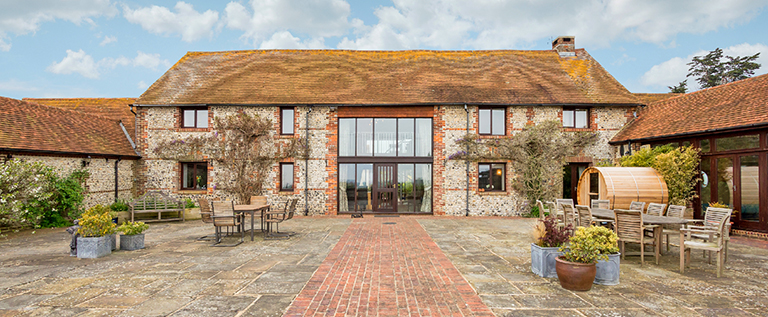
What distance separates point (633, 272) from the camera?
592 cm

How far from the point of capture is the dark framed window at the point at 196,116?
48.2ft

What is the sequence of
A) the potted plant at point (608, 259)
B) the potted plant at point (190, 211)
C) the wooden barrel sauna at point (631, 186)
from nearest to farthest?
the potted plant at point (608, 259), the wooden barrel sauna at point (631, 186), the potted plant at point (190, 211)

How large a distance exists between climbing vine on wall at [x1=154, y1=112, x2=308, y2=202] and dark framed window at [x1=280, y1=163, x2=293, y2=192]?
47 cm

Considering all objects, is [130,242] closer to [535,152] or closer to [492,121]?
[492,121]

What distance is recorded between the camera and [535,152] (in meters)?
14.2

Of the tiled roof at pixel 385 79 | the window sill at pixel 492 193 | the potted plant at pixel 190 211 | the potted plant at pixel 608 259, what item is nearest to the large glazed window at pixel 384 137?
the tiled roof at pixel 385 79

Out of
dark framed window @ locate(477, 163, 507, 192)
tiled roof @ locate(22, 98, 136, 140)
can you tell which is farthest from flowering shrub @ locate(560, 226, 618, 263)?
tiled roof @ locate(22, 98, 136, 140)

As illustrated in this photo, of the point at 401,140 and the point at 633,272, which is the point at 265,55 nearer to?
the point at 401,140

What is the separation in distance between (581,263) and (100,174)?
15.0 meters

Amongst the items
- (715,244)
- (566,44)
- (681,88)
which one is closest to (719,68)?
(681,88)

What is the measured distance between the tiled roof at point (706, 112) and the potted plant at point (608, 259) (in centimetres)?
745

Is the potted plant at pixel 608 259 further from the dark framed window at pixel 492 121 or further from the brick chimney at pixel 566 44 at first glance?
the brick chimney at pixel 566 44

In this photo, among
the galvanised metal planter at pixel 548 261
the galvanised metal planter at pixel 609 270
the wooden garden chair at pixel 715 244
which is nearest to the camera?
the galvanised metal planter at pixel 609 270

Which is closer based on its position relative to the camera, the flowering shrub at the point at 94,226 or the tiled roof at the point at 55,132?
the flowering shrub at the point at 94,226
